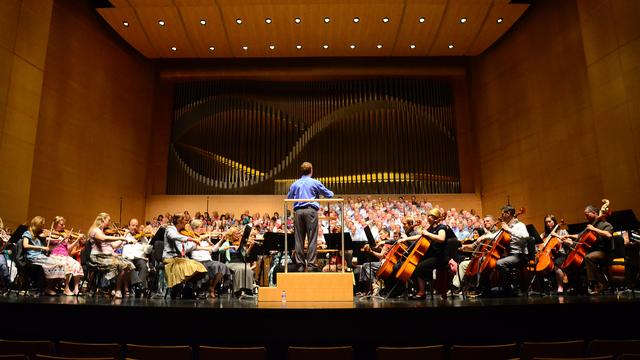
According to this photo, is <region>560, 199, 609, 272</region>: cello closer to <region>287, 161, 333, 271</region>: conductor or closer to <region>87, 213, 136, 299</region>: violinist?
<region>287, 161, 333, 271</region>: conductor

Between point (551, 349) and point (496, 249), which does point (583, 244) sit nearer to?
point (496, 249)

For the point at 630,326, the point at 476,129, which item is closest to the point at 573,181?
the point at 476,129

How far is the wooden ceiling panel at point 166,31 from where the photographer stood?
10.9 meters

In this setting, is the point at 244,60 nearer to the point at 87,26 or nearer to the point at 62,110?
the point at 87,26

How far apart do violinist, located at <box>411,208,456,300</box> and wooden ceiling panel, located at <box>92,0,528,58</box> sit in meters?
6.86

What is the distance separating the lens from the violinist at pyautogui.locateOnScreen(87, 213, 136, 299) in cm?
588

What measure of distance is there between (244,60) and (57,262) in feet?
29.4

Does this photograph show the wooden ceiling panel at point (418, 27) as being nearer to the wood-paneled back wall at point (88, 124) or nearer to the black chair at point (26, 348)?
the wood-paneled back wall at point (88, 124)

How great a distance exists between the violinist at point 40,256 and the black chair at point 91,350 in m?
3.45

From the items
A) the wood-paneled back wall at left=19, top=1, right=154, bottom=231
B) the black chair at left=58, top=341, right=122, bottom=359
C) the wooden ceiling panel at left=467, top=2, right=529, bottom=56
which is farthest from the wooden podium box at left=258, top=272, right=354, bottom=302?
the wooden ceiling panel at left=467, top=2, right=529, bottom=56

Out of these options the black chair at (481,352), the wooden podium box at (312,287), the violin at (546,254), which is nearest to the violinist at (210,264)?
the wooden podium box at (312,287)

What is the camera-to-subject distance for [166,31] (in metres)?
11.8

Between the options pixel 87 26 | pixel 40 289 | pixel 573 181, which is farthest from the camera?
pixel 87 26

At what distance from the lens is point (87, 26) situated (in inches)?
428
